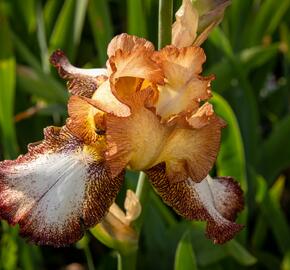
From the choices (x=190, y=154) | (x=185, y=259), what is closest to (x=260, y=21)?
(x=185, y=259)

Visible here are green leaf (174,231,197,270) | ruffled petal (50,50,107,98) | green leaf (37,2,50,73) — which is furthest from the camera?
green leaf (37,2,50,73)

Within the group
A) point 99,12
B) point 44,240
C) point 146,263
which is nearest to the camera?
point 44,240

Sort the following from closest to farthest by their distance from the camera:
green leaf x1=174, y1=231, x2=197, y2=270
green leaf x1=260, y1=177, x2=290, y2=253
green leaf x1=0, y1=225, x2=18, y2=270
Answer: green leaf x1=174, y1=231, x2=197, y2=270 → green leaf x1=0, y1=225, x2=18, y2=270 → green leaf x1=260, y1=177, x2=290, y2=253

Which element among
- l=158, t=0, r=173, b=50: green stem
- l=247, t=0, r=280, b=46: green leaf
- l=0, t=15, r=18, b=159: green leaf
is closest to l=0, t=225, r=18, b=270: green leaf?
l=0, t=15, r=18, b=159: green leaf

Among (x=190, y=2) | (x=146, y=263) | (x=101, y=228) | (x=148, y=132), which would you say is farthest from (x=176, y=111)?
(x=146, y=263)

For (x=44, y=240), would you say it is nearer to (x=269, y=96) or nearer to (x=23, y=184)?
(x=23, y=184)

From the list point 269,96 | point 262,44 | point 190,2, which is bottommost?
point 269,96

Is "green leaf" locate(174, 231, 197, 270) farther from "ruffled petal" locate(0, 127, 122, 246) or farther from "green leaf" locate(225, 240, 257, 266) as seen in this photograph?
"ruffled petal" locate(0, 127, 122, 246)

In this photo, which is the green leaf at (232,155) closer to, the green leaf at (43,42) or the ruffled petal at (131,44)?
the green leaf at (43,42)
